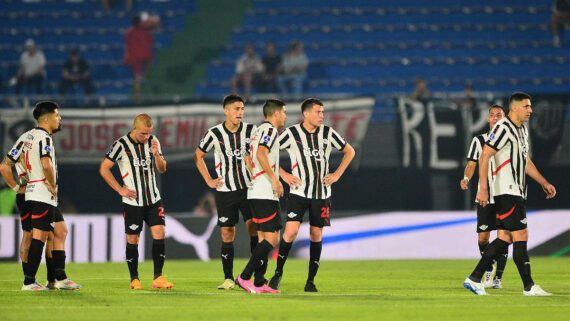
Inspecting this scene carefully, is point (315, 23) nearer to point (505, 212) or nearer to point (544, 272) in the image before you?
point (544, 272)

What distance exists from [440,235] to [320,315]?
9301 mm

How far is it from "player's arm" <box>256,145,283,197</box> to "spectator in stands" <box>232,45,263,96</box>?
11770mm

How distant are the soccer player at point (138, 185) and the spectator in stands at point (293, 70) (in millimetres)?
11260

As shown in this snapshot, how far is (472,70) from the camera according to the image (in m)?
22.2

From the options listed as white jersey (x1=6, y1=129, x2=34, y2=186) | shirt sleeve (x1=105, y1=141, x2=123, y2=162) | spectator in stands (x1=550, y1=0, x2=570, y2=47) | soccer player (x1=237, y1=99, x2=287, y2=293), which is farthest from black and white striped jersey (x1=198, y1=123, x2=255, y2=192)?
spectator in stands (x1=550, y1=0, x2=570, y2=47)

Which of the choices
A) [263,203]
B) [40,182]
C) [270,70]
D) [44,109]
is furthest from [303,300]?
[270,70]

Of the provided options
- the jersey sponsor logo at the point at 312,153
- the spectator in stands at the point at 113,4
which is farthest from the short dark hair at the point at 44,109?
the spectator in stands at the point at 113,4

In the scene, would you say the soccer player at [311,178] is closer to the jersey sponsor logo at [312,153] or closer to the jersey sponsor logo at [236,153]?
the jersey sponsor logo at [312,153]

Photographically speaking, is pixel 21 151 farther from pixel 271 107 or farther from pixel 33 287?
pixel 271 107

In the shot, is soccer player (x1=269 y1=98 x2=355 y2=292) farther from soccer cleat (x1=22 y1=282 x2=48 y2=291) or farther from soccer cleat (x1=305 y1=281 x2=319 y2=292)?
soccer cleat (x1=22 y1=282 x2=48 y2=291)

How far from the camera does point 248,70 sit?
2127cm

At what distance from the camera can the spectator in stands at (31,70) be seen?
21734 mm

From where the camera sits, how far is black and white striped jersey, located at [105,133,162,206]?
9.87 m

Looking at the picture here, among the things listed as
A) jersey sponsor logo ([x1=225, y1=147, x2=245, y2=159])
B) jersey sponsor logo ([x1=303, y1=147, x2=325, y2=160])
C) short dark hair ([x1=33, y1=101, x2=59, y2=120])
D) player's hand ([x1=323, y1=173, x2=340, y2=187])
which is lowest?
player's hand ([x1=323, y1=173, x2=340, y2=187])
